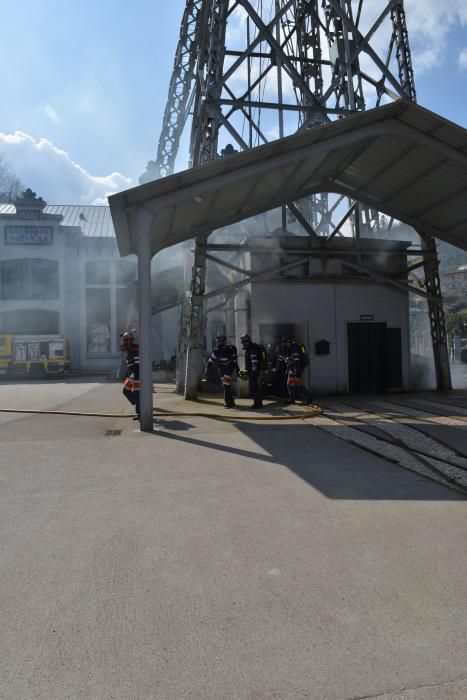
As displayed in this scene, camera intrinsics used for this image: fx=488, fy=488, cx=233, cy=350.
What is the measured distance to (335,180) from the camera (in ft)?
40.9

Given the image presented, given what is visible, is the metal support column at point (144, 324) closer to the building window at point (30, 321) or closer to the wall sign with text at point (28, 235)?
the building window at point (30, 321)

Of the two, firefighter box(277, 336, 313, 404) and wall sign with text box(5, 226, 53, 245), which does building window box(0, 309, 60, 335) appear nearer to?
wall sign with text box(5, 226, 53, 245)

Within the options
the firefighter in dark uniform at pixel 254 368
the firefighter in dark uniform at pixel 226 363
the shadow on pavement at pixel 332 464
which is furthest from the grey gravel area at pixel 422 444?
the firefighter in dark uniform at pixel 226 363

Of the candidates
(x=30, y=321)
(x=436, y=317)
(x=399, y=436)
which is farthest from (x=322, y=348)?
(x=30, y=321)

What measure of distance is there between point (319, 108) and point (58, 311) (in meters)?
25.1

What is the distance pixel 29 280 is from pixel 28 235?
3109mm

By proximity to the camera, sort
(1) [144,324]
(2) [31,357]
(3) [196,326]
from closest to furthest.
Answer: (1) [144,324] < (3) [196,326] < (2) [31,357]

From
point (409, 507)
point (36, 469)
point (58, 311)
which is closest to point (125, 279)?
point (58, 311)

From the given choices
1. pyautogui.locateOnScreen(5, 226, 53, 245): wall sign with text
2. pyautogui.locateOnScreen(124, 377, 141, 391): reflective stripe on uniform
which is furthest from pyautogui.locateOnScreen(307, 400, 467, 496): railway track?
pyautogui.locateOnScreen(5, 226, 53, 245): wall sign with text

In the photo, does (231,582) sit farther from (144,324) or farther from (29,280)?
(29,280)

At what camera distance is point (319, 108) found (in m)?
11.5

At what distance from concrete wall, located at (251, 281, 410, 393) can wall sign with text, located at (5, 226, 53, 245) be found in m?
24.8

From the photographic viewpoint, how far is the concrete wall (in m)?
12.8

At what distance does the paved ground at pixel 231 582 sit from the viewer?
2.06 meters
